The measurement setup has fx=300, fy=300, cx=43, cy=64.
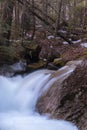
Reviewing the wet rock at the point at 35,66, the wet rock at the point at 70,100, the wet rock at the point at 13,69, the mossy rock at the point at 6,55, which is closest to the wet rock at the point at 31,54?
the wet rock at the point at 35,66

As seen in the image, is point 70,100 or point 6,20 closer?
point 70,100

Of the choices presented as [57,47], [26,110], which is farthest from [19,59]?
[26,110]

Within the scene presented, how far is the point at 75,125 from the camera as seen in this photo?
606 centimetres

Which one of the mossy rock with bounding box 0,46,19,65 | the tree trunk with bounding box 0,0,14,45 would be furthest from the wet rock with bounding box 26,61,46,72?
the tree trunk with bounding box 0,0,14,45

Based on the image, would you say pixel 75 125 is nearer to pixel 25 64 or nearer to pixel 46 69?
pixel 46 69

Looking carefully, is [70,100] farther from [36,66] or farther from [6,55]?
[6,55]

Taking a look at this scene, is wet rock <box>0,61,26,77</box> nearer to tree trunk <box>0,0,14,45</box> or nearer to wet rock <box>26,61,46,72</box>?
wet rock <box>26,61,46,72</box>

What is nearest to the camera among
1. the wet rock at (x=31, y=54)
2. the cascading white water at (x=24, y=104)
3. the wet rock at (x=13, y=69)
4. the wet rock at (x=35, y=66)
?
the cascading white water at (x=24, y=104)

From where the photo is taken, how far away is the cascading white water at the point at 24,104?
20.1ft

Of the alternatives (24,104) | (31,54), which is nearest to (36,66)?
(31,54)

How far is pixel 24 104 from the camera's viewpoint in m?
7.79

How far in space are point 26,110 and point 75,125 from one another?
1750 millimetres

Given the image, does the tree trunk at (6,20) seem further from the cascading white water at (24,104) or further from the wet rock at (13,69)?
the cascading white water at (24,104)

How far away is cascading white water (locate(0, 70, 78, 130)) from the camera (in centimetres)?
614
